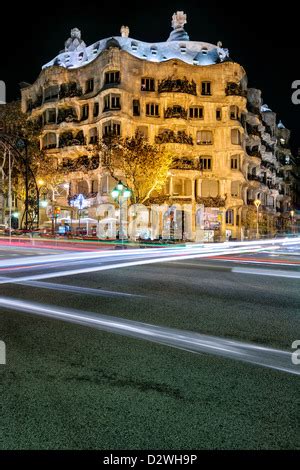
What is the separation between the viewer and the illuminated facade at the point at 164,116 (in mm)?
42000

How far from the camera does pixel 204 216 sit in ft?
143

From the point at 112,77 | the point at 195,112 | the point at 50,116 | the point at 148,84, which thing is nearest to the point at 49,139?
the point at 50,116

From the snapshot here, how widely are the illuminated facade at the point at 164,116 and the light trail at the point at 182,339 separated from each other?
34534mm

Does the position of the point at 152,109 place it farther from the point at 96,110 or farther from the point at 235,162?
the point at 235,162

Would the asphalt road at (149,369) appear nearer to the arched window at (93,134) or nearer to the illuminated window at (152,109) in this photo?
the arched window at (93,134)

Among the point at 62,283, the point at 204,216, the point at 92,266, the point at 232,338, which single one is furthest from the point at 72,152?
the point at 232,338

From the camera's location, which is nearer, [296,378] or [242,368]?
[296,378]

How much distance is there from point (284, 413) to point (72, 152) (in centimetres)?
4434

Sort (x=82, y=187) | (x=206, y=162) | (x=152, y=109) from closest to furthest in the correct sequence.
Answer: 1. (x=152, y=109)
2. (x=206, y=162)
3. (x=82, y=187)

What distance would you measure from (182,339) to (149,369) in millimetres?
1101

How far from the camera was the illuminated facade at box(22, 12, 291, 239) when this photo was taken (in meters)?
42.0

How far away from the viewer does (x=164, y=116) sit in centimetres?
4303

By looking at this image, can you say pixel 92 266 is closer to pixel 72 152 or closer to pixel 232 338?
pixel 232 338

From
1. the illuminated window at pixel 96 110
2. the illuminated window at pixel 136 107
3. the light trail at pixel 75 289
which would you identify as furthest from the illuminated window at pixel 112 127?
the light trail at pixel 75 289
